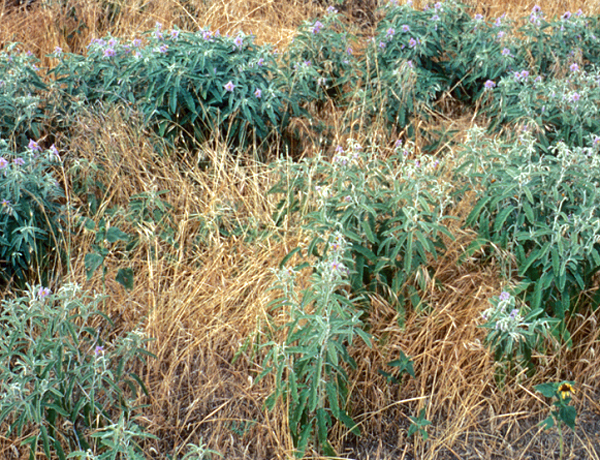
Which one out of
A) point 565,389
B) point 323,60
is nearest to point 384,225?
point 565,389

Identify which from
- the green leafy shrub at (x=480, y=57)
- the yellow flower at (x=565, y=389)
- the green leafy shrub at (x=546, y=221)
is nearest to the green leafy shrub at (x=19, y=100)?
the green leafy shrub at (x=546, y=221)

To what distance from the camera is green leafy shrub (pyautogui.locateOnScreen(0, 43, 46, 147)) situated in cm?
331

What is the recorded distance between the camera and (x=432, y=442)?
238cm

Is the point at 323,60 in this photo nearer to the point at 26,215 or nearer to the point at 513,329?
the point at 26,215

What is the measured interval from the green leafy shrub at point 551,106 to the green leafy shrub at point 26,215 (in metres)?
2.13

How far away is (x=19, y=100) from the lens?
3.30 m

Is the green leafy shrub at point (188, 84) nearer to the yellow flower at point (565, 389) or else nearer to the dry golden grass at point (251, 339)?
the dry golden grass at point (251, 339)

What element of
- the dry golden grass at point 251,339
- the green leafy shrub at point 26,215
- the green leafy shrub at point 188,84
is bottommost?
the dry golden grass at point 251,339

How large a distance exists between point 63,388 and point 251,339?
661mm

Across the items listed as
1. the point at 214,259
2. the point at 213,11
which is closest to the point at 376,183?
the point at 214,259

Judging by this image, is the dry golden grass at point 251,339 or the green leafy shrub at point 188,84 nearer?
the dry golden grass at point 251,339

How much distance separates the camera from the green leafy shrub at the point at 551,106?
3352 mm

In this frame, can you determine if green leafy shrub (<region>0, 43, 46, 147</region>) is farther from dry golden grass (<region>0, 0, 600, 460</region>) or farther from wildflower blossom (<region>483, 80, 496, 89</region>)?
wildflower blossom (<region>483, 80, 496, 89</region>)

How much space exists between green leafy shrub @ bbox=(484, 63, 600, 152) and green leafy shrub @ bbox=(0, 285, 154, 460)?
2.12 meters
